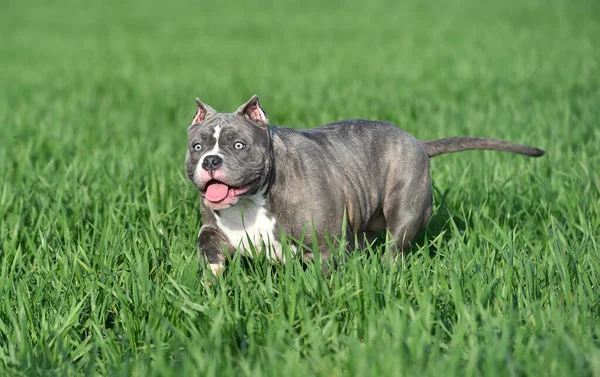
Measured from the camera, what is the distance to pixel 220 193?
14.2 feet

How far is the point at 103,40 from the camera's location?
19.3 m

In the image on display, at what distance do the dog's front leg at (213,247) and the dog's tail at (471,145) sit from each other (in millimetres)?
1528

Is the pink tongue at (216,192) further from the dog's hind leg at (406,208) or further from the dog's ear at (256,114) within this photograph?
the dog's hind leg at (406,208)

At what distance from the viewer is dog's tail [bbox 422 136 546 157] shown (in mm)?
5430

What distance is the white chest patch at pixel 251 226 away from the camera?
14.9 ft

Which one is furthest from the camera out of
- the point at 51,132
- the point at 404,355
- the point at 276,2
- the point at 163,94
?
the point at 276,2

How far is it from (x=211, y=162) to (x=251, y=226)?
19.8 inches

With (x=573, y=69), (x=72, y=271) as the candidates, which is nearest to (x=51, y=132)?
(x=72, y=271)

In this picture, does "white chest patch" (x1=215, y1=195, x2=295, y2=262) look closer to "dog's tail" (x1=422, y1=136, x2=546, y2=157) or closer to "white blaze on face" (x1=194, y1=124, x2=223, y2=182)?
"white blaze on face" (x1=194, y1=124, x2=223, y2=182)

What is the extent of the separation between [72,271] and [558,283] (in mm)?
2550

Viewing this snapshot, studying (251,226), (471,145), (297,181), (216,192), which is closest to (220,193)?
(216,192)

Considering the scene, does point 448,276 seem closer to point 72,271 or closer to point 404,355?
point 404,355

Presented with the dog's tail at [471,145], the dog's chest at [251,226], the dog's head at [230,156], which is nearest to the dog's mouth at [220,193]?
the dog's head at [230,156]

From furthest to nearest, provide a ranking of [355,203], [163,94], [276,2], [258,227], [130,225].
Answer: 1. [276,2]
2. [163,94]
3. [130,225]
4. [355,203]
5. [258,227]
